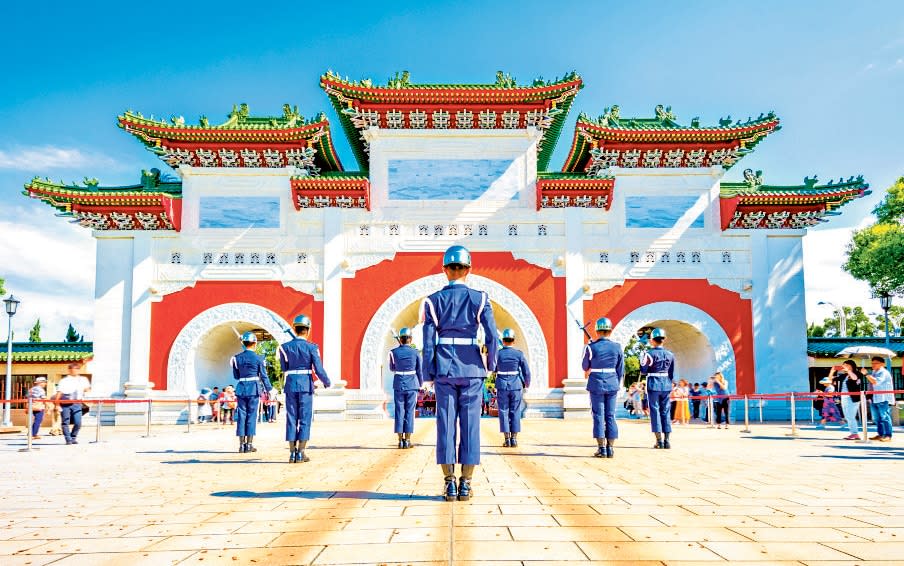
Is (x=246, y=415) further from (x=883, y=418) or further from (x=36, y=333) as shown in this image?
(x=36, y=333)

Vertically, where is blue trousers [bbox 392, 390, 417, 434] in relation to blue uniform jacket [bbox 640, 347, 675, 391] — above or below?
below

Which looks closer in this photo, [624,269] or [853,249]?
[624,269]

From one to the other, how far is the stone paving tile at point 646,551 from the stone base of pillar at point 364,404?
56.6 feet

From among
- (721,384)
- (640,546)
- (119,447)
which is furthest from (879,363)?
(119,447)

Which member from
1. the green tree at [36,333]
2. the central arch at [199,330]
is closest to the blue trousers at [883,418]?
the central arch at [199,330]

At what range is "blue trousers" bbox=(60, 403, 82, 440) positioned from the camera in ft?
42.3

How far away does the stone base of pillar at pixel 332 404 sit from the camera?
67.1ft

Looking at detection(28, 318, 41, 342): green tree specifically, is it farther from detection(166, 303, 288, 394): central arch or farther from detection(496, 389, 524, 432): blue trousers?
detection(496, 389, 524, 432): blue trousers

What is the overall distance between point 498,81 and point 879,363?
13570 millimetres

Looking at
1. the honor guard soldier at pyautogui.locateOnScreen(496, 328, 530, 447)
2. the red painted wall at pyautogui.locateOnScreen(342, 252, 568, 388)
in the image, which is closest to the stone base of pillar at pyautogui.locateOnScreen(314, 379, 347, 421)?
the red painted wall at pyautogui.locateOnScreen(342, 252, 568, 388)

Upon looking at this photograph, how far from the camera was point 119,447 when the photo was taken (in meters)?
11.8

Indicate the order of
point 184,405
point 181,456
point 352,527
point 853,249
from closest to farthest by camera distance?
point 352,527 → point 181,456 → point 184,405 → point 853,249

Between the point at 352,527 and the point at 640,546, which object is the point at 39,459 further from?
the point at 640,546

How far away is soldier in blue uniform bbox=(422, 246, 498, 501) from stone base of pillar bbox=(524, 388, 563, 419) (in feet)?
49.9
